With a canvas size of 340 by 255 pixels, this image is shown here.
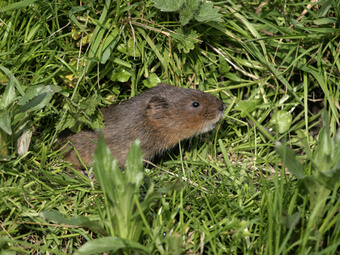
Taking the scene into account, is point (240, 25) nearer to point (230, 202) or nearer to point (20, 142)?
point (230, 202)

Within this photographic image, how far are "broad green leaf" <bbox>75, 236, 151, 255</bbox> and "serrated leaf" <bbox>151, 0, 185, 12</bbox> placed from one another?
8.32ft

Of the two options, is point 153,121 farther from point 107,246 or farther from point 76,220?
point 107,246

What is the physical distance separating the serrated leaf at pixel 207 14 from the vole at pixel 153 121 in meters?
0.78

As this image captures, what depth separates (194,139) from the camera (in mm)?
5125

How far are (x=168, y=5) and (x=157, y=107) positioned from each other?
3.52 feet

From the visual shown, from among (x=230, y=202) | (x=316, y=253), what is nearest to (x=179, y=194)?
(x=230, y=202)

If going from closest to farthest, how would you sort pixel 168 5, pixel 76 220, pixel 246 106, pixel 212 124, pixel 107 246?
1. pixel 107 246
2. pixel 76 220
3. pixel 168 5
4. pixel 212 124
5. pixel 246 106

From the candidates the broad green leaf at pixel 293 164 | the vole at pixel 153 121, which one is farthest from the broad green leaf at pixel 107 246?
the vole at pixel 153 121

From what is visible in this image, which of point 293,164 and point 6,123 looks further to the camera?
point 6,123

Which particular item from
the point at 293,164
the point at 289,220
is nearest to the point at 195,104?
the point at 293,164

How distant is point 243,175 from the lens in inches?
171

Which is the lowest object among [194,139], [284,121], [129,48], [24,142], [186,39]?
[194,139]

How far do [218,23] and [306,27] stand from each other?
0.97m

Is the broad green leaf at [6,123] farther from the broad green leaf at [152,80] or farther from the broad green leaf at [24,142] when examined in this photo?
the broad green leaf at [152,80]
